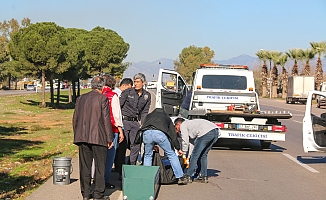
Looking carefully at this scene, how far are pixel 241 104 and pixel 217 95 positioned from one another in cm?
81

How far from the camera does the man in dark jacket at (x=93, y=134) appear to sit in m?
7.57

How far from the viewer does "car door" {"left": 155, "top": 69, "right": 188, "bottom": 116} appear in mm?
19641

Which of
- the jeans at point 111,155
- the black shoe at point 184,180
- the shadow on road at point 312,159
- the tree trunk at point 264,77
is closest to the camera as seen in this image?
the jeans at point 111,155

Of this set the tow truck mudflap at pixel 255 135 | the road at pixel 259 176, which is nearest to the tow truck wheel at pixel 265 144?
the road at pixel 259 176

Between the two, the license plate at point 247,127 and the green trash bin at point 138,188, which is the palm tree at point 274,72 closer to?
the license plate at point 247,127

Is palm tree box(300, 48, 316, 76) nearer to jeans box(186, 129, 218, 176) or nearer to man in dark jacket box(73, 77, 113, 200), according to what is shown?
jeans box(186, 129, 218, 176)

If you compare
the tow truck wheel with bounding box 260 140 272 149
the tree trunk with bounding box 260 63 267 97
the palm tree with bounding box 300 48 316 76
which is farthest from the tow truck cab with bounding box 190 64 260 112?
the tree trunk with bounding box 260 63 267 97

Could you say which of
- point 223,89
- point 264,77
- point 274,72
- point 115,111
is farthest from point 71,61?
point 264,77

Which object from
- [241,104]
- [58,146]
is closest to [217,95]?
[241,104]

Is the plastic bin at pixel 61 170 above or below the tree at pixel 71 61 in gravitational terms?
below

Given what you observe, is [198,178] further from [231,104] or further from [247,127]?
[231,104]

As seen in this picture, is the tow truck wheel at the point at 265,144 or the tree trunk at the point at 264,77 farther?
the tree trunk at the point at 264,77

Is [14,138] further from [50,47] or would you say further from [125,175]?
[50,47]

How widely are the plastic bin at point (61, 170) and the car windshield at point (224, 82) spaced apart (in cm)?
873
